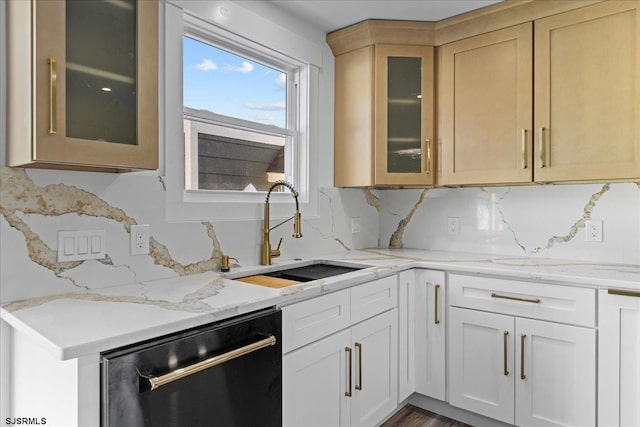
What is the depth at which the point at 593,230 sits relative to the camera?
2.28 m

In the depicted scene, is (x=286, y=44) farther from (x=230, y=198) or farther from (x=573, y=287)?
(x=573, y=287)

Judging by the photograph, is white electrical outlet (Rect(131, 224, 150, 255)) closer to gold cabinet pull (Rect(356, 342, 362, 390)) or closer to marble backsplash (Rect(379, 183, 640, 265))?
gold cabinet pull (Rect(356, 342, 362, 390))

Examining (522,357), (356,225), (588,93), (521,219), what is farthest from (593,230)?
(356,225)

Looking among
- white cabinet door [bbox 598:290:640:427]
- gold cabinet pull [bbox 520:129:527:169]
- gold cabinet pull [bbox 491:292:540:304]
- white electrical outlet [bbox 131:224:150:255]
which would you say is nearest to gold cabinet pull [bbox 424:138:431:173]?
gold cabinet pull [bbox 520:129:527:169]

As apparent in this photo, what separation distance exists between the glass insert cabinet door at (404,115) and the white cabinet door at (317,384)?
1132mm

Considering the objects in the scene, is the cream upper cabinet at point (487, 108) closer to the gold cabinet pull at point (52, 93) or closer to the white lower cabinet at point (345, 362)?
the white lower cabinet at point (345, 362)

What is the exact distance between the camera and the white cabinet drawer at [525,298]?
1829 millimetres

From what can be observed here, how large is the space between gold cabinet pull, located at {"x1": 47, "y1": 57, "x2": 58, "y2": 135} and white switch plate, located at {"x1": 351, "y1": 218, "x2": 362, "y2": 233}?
6.42 ft

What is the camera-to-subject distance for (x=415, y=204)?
2934mm

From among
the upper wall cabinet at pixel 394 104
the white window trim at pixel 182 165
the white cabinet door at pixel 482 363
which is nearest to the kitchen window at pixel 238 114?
the white window trim at pixel 182 165

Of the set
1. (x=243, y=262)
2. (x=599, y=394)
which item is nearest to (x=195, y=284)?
(x=243, y=262)

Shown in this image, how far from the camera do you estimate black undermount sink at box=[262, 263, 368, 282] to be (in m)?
2.05

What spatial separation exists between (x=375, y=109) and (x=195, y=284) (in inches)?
59.4

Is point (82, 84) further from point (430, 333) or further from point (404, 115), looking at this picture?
point (430, 333)
